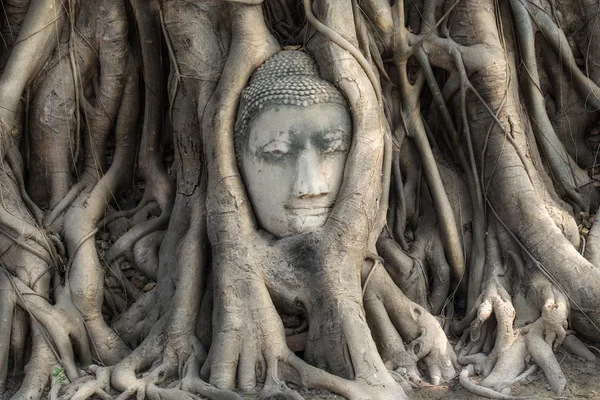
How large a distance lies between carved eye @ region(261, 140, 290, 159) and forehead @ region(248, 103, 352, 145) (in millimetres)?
34

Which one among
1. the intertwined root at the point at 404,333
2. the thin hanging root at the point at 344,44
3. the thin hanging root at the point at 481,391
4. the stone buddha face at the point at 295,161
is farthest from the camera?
the thin hanging root at the point at 344,44

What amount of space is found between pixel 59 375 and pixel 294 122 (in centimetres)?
172

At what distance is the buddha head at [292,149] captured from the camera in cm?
428

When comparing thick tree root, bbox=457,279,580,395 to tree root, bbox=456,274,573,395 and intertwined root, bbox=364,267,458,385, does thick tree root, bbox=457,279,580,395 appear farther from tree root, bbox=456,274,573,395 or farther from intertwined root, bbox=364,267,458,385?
intertwined root, bbox=364,267,458,385

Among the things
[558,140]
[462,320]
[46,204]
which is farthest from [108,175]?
[558,140]

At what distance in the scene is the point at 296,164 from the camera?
4.27 m

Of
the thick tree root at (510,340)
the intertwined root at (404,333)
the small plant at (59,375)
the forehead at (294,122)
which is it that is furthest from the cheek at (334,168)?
the small plant at (59,375)

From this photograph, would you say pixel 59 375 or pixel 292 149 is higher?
pixel 292 149

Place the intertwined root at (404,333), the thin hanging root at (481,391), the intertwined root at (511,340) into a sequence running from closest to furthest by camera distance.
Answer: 1. the thin hanging root at (481,391)
2. the intertwined root at (511,340)
3. the intertwined root at (404,333)

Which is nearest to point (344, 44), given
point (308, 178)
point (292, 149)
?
point (292, 149)

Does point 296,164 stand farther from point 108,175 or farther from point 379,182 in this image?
point 108,175

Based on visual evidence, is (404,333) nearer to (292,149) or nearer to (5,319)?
(292,149)

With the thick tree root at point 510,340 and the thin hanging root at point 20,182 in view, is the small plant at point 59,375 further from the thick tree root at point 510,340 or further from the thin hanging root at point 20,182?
the thick tree root at point 510,340

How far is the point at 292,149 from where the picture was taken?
14.1ft
